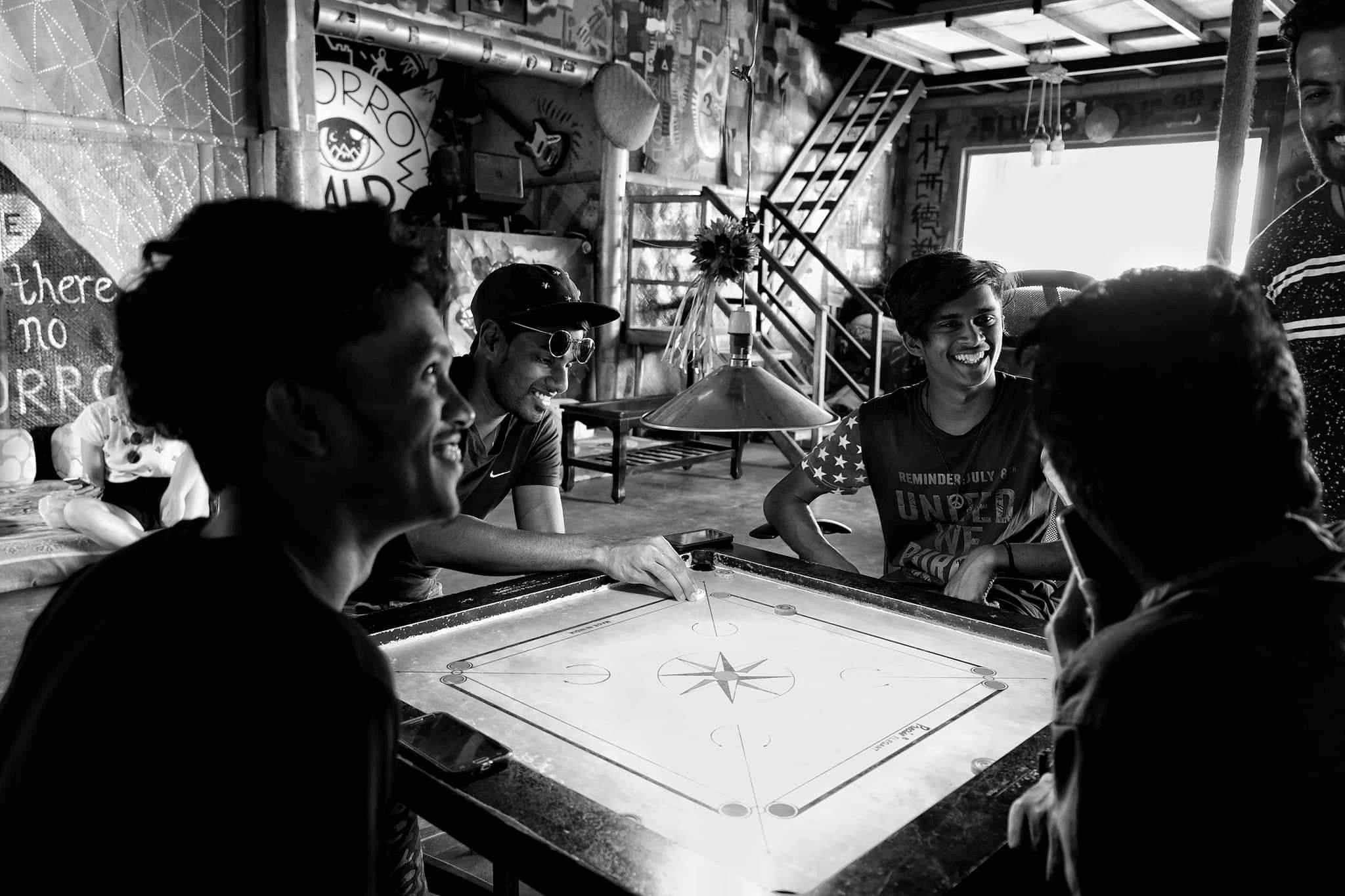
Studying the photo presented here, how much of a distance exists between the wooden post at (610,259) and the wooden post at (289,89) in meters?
3.01

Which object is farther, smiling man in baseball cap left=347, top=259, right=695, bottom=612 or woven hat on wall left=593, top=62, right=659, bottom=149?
woven hat on wall left=593, top=62, right=659, bottom=149

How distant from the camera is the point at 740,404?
2.06m

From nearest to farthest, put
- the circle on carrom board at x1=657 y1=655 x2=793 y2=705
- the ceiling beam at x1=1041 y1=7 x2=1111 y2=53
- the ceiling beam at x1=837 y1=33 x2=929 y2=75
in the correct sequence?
the circle on carrom board at x1=657 y1=655 x2=793 y2=705 → the ceiling beam at x1=1041 y1=7 x2=1111 y2=53 → the ceiling beam at x1=837 y1=33 x2=929 y2=75

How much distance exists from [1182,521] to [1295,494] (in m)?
0.10

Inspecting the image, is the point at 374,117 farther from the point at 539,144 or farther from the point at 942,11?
the point at 942,11

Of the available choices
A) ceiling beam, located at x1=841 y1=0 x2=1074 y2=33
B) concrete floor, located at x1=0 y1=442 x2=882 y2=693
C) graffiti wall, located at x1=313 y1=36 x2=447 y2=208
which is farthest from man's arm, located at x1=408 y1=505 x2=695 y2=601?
ceiling beam, located at x1=841 y1=0 x2=1074 y2=33

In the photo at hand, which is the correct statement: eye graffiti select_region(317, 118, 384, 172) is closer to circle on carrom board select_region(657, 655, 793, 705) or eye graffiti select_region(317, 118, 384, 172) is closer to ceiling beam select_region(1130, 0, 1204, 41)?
ceiling beam select_region(1130, 0, 1204, 41)

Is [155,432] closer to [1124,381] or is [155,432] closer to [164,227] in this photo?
[1124,381]

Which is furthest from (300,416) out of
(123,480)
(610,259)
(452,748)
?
(610,259)

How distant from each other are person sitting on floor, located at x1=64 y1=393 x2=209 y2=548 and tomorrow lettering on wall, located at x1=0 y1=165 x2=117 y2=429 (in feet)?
2.79

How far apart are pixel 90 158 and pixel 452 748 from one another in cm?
528

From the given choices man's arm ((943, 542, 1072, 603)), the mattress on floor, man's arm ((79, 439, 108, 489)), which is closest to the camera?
man's arm ((943, 542, 1072, 603))

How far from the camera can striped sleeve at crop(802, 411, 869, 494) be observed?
2.80 meters

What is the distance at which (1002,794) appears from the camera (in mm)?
1241
